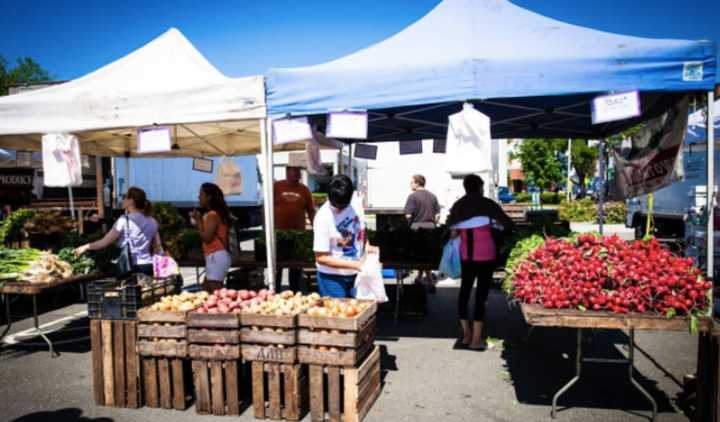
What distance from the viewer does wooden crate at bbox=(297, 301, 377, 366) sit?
139 inches

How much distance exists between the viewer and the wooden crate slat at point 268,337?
3635 mm

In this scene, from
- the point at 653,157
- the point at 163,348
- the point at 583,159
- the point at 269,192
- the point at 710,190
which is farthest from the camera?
the point at 583,159

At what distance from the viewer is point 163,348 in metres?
3.88

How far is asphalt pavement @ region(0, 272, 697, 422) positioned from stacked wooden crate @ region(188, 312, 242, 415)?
118 millimetres

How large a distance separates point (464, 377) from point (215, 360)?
231 cm

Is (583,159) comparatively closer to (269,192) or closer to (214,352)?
(269,192)

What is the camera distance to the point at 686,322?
3391 mm

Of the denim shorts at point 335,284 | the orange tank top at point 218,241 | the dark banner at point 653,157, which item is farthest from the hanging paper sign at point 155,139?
the dark banner at point 653,157

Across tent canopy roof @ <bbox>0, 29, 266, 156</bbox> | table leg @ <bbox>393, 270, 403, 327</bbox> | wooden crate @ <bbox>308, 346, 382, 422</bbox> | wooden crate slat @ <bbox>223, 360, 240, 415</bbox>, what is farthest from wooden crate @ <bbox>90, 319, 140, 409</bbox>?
table leg @ <bbox>393, 270, 403, 327</bbox>

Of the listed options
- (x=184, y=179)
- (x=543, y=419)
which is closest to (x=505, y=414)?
(x=543, y=419)

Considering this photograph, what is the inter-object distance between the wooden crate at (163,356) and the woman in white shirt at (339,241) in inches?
47.8

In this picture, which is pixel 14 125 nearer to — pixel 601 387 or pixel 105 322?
pixel 105 322

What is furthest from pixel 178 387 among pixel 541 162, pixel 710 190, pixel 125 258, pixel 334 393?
pixel 541 162

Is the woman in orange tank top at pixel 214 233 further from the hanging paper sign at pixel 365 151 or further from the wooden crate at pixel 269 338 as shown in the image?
the hanging paper sign at pixel 365 151
